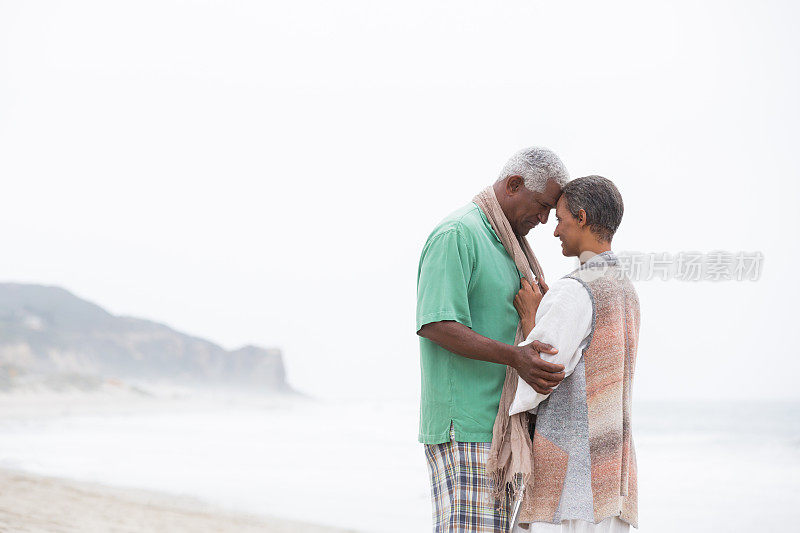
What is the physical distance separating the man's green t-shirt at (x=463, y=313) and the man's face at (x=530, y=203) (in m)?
0.15

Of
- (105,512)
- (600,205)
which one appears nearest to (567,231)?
(600,205)

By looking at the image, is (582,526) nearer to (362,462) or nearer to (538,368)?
(538,368)

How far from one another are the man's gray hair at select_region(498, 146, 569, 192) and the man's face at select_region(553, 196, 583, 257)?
0.57 feet

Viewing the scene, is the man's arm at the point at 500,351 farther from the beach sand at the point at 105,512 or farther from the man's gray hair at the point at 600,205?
the beach sand at the point at 105,512

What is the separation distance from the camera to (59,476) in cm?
887

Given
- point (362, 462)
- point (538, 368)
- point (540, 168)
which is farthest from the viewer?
point (362, 462)

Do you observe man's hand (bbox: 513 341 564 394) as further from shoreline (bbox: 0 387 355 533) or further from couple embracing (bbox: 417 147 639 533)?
shoreline (bbox: 0 387 355 533)

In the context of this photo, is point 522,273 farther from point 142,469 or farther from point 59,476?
point 142,469

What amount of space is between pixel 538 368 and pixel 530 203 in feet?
2.05

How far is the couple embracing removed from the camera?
203 centimetres

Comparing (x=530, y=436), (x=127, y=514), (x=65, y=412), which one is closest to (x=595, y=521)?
(x=530, y=436)

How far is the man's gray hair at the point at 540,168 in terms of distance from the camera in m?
2.36

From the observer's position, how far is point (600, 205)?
210 centimetres

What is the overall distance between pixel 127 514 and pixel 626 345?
5.73 metres
